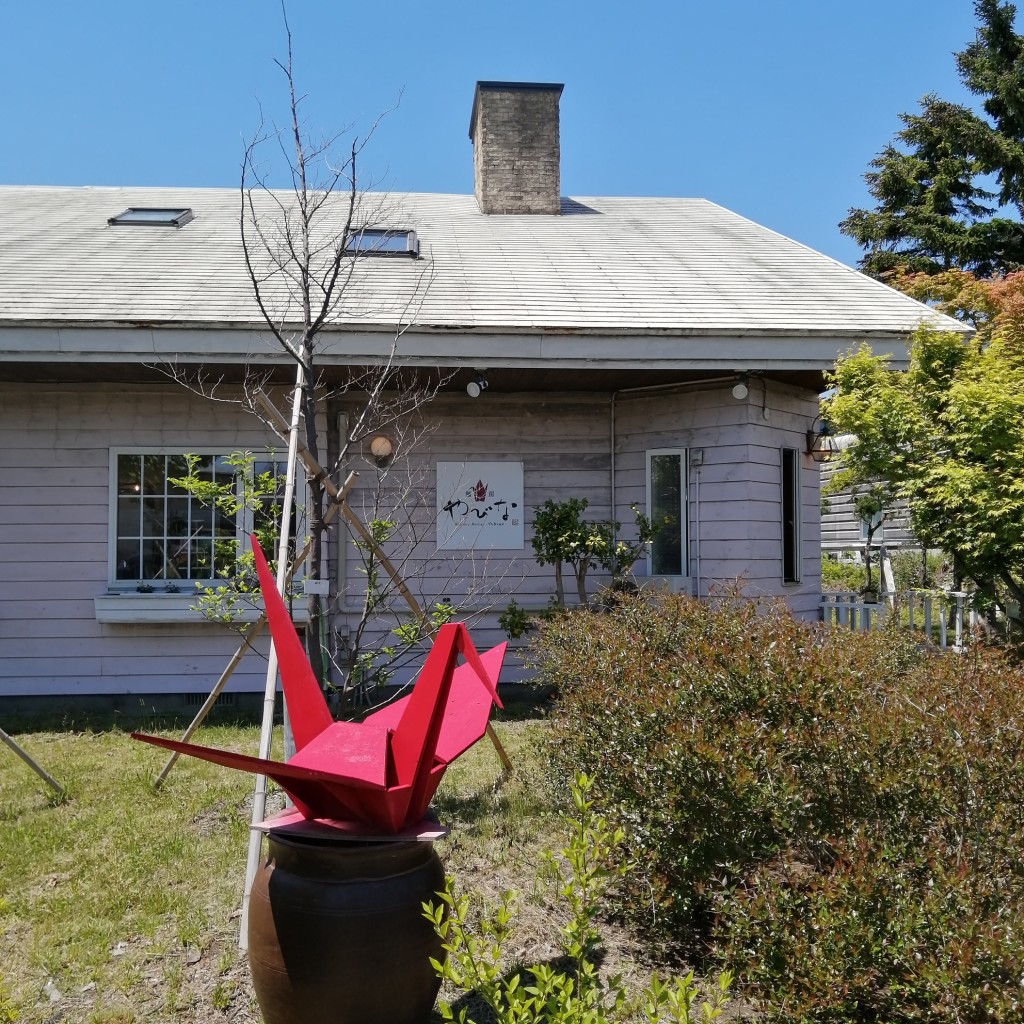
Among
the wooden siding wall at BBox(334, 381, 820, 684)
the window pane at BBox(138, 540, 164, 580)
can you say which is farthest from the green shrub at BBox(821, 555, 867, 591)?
the window pane at BBox(138, 540, 164, 580)

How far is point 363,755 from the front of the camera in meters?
2.90

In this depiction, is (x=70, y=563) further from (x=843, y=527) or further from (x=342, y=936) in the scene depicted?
(x=843, y=527)

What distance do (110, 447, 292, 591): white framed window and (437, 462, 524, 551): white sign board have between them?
5.69ft

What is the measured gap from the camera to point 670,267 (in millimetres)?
10133

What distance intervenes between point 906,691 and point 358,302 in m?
6.35

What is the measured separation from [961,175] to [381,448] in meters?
23.3

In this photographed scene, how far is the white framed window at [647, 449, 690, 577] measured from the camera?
29.1 feet

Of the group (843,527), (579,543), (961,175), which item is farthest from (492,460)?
(961,175)

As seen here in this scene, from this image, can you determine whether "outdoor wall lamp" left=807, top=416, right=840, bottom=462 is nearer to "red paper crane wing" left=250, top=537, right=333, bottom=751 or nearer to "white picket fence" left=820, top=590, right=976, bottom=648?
"white picket fence" left=820, top=590, right=976, bottom=648

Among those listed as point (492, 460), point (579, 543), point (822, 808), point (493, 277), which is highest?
point (493, 277)

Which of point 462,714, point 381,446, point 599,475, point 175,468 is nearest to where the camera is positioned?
point 462,714

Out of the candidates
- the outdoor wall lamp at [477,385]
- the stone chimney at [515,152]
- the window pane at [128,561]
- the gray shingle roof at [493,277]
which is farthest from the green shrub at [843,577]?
the window pane at [128,561]

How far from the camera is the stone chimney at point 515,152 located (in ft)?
42.9

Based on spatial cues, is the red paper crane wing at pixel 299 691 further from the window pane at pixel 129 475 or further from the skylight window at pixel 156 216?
the skylight window at pixel 156 216
